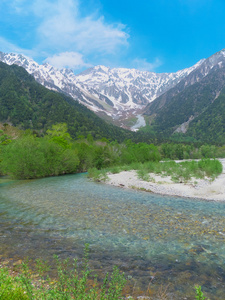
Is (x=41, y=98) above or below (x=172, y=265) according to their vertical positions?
above

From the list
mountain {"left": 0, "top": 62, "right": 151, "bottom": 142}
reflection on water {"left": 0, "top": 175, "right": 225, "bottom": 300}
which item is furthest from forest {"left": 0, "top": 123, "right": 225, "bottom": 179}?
mountain {"left": 0, "top": 62, "right": 151, "bottom": 142}

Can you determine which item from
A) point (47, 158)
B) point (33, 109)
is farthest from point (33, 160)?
point (33, 109)

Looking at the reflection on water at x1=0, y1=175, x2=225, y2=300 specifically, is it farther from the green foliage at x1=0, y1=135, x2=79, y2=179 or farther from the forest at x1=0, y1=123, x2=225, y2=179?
the forest at x1=0, y1=123, x2=225, y2=179

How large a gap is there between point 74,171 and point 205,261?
176 ft

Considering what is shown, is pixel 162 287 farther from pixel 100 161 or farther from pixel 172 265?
pixel 100 161

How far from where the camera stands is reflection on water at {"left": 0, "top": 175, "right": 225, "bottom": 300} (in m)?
6.90

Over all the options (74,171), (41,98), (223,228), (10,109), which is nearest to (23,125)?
(10,109)

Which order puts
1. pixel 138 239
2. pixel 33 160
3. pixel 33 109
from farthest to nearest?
1. pixel 33 109
2. pixel 33 160
3. pixel 138 239

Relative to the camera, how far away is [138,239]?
10.1m

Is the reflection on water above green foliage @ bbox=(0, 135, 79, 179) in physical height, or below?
below

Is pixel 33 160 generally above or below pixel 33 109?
below

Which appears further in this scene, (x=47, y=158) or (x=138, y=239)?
(x=47, y=158)

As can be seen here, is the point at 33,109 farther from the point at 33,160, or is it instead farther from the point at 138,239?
the point at 138,239

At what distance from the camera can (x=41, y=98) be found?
609 feet
